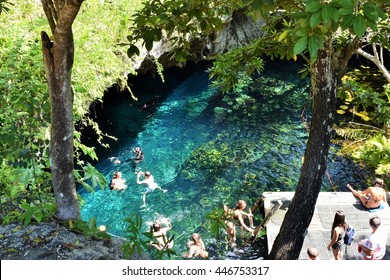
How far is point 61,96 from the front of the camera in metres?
4.19

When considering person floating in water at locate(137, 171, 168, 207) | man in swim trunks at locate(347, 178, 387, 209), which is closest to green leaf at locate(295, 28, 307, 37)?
man in swim trunks at locate(347, 178, 387, 209)

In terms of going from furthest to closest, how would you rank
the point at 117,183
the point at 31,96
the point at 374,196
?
the point at 117,183, the point at 374,196, the point at 31,96

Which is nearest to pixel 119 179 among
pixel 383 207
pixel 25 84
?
pixel 25 84

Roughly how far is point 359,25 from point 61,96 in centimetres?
302

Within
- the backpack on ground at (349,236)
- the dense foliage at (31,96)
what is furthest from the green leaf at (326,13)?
the backpack on ground at (349,236)

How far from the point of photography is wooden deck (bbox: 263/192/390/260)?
26.3 ft

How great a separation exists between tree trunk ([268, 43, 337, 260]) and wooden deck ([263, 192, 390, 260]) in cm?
194

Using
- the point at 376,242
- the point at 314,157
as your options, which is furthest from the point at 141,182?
the point at 314,157

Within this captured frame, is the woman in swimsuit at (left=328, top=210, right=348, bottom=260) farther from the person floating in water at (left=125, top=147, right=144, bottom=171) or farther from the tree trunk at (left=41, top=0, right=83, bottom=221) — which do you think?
the person floating in water at (left=125, top=147, right=144, bottom=171)

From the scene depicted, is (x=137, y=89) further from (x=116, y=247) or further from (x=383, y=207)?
(x=116, y=247)

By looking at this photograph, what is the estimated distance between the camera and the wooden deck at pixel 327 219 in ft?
26.3

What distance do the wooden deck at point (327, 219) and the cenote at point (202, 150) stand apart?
0.72 metres

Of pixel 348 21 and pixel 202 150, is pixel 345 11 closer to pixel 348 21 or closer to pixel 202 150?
pixel 348 21

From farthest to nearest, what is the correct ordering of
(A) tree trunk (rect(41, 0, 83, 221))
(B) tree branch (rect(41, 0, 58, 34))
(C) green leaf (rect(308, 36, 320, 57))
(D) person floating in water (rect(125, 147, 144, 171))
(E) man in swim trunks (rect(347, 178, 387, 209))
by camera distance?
(D) person floating in water (rect(125, 147, 144, 171)), (E) man in swim trunks (rect(347, 178, 387, 209)), (B) tree branch (rect(41, 0, 58, 34)), (A) tree trunk (rect(41, 0, 83, 221)), (C) green leaf (rect(308, 36, 320, 57))
